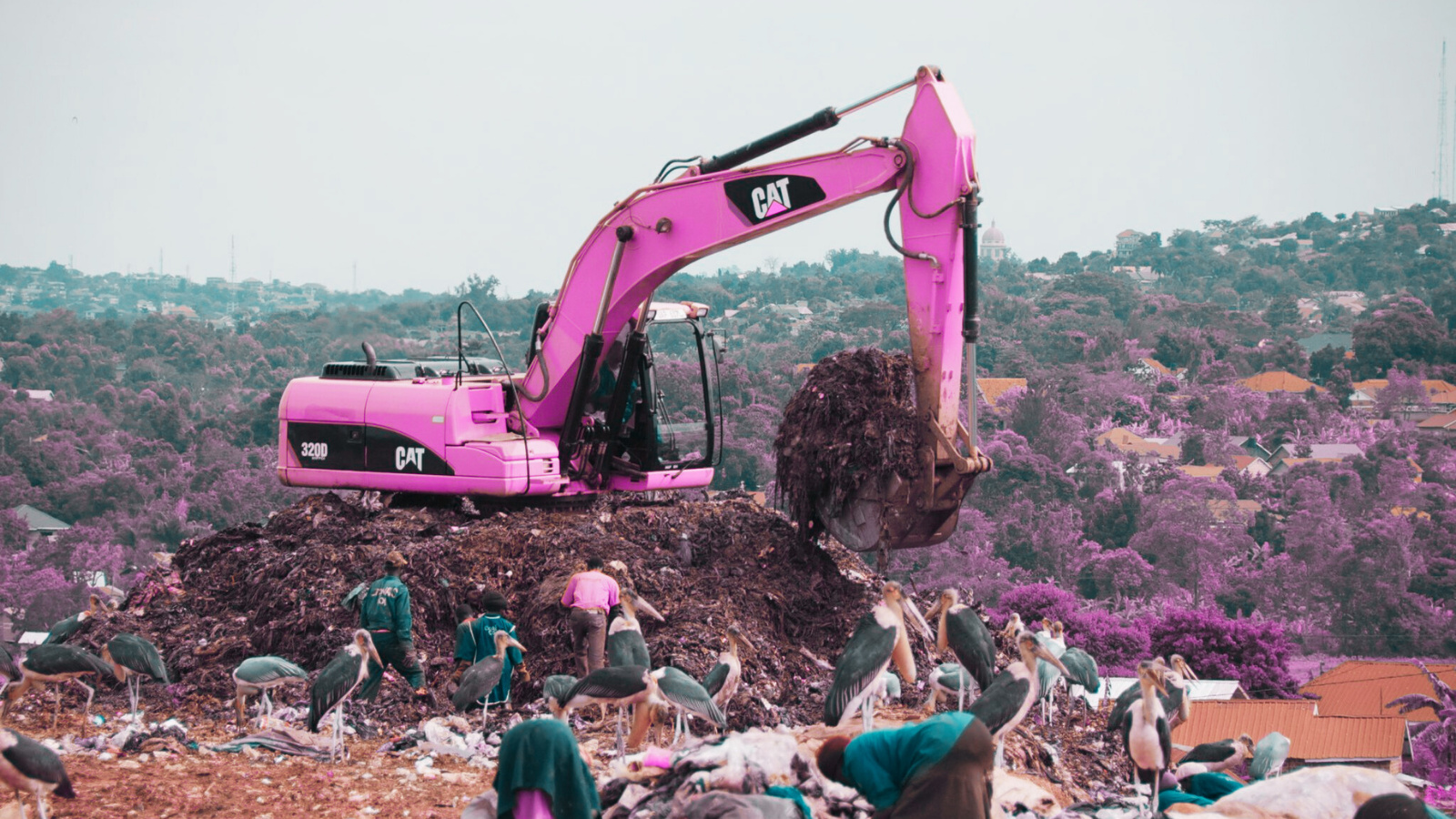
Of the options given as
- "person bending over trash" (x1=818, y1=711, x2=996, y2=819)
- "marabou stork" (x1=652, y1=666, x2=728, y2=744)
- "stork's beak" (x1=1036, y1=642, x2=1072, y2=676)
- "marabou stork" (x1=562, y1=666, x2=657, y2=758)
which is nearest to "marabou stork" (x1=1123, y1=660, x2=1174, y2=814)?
"stork's beak" (x1=1036, y1=642, x2=1072, y2=676)

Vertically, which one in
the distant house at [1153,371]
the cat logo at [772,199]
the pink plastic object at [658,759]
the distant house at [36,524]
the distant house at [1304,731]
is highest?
the cat logo at [772,199]

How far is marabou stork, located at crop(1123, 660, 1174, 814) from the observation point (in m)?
7.88

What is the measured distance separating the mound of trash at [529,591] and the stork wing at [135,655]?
816 millimetres

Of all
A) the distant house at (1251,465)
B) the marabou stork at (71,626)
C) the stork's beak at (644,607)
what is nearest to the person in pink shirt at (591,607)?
the stork's beak at (644,607)

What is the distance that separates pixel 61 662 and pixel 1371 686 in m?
29.2

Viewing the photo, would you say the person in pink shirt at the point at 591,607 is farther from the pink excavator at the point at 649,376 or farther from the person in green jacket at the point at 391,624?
the pink excavator at the point at 649,376

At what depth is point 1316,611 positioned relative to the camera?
147 ft

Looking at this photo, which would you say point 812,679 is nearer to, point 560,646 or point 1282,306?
point 560,646

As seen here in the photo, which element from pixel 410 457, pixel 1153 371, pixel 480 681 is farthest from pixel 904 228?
pixel 1153 371

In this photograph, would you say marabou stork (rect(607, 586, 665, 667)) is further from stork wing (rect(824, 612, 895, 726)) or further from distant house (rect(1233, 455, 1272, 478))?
distant house (rect(1233, 455, 1272, 478))

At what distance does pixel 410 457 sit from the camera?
507 inches

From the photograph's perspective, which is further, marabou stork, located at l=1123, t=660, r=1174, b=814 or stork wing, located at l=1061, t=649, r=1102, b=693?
stork wing, located at l=1061, t=649, r=1102, b=693

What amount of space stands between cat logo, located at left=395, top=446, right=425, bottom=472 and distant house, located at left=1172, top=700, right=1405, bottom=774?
1483cm

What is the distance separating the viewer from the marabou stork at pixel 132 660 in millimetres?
9812
